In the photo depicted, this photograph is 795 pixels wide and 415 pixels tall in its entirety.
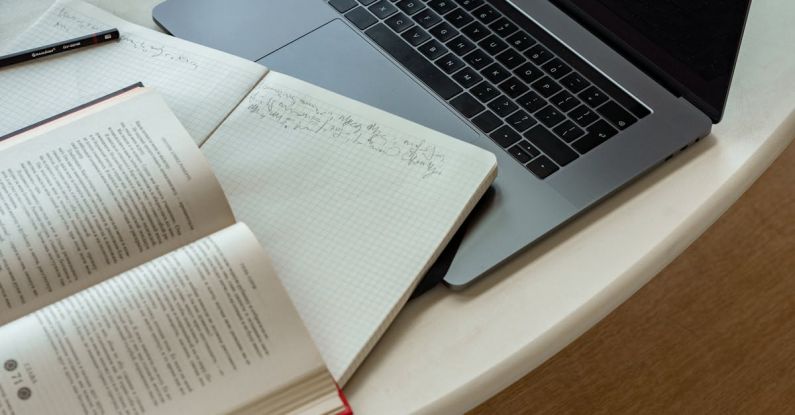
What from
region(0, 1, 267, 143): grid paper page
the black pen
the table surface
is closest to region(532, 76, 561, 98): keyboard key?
the table surface

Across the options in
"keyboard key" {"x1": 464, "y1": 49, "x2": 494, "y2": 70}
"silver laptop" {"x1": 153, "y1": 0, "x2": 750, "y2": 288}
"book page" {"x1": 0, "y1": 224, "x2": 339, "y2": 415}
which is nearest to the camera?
"book page" {"x1": 0, "y1": 224, "x2": 339, "y2": 415}

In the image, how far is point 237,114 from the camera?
2.63 feet

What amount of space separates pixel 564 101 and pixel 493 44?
0.09 m

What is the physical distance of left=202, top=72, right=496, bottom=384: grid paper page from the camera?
68cm

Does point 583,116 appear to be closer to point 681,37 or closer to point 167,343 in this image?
point 681,37

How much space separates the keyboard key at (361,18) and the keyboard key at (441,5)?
5 cm

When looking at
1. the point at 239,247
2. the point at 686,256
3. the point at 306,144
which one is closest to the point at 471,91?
the point at 306,144

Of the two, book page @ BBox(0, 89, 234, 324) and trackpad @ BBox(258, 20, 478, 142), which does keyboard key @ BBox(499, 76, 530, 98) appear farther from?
book page @ BBox(0, 89, 234, 324)

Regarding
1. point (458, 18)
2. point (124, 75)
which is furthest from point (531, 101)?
point (124, 75)

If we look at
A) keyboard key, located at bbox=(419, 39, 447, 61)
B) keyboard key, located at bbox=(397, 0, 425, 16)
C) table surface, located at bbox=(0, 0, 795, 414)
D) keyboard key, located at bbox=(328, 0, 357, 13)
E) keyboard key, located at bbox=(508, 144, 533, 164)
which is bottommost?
table surface, located at bbox=(0, 0, 795, 414)

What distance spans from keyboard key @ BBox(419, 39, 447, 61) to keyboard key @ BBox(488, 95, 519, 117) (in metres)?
0.08

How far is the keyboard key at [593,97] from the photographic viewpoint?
0.79 m

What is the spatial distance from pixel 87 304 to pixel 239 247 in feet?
0.35

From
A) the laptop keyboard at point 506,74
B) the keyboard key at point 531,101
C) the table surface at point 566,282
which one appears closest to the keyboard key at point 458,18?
the laptop keyboard at point 506,74
